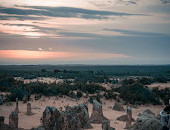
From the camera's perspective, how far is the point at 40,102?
2003cm

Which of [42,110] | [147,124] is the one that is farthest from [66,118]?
[42,110]

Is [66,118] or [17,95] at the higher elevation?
[66,118]

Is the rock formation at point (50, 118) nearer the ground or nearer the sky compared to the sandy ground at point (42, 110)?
nearer the sky

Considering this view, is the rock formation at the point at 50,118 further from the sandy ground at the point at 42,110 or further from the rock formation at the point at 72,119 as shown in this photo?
the sandy ground at the point at 42,110

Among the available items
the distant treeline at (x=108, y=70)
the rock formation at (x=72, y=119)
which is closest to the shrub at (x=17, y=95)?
the rock formation at (x=72, y=119)

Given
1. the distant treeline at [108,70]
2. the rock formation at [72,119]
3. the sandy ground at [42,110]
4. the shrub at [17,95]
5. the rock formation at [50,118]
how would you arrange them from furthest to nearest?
the distant treeline at [108,70], the shrub at [17,95], the sandy ground at [42,110], the rock formation at [50,118], the rock formation at [72,119]

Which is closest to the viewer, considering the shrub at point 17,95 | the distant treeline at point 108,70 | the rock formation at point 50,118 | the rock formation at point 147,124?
the rock formation at point 147,124

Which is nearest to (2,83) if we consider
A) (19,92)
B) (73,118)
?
(19,92)

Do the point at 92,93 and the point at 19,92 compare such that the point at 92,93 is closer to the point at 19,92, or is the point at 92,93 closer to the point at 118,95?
the point at 118,95

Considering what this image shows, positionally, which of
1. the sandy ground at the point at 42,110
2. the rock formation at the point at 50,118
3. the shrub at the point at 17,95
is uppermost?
the rock formation at the point at 50,118

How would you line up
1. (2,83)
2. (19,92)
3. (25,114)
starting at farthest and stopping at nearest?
(2,83)
(19,92)
(25,114)

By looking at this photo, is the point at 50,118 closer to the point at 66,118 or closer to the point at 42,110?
the point at 66,118

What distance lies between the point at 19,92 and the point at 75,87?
8.24 metres

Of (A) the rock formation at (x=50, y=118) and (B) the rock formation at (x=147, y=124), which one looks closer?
(B) the rock formation at (x=147, y=124)
